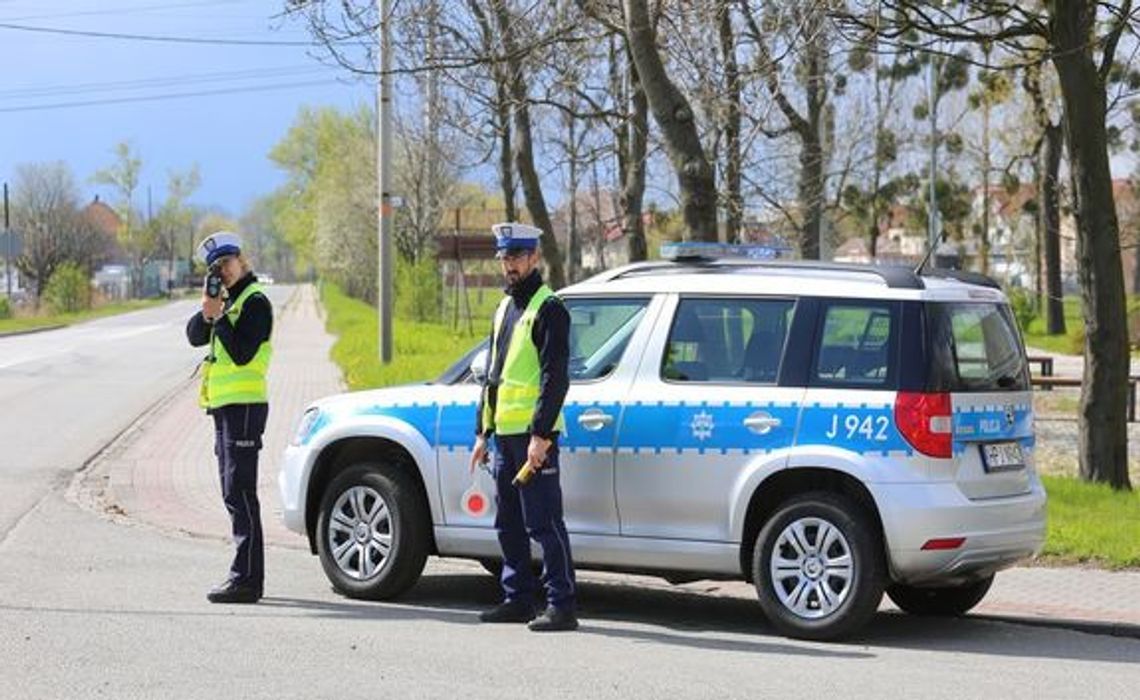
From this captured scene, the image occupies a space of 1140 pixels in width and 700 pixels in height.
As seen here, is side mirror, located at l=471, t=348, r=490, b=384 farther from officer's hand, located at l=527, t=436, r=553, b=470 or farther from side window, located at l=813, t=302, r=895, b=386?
side window, located at l=813, t=302, r=895, b=386

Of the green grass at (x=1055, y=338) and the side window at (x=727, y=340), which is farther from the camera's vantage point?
the green grass at (x=1055, y=338)

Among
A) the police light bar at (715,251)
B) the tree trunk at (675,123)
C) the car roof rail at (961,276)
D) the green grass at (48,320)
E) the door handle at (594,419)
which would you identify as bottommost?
the green grass at (48,320)

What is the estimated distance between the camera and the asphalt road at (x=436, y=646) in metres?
6.48

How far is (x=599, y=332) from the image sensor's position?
8.27 m

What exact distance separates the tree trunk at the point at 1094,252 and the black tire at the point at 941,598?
13.6 ft

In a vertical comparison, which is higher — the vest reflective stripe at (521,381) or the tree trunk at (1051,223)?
the tree trunk at (1051,223)

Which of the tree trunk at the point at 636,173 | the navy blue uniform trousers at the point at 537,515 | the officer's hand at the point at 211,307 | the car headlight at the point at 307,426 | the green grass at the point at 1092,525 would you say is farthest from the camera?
the tree trunk at the point at 636,173

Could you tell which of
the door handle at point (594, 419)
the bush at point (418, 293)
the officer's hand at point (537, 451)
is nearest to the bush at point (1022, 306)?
the bush at point (418, 293)

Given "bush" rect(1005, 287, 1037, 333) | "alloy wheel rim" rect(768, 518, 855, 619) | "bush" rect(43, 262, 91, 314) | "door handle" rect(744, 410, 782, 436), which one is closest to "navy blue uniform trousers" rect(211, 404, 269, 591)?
"door handle" rect(744, 410, 782, 436)

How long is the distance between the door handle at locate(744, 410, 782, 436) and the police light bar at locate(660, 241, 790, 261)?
1.13m

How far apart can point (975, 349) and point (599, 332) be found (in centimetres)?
194

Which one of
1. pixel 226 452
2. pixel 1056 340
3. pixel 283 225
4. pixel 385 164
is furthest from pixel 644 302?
pixel 283 225

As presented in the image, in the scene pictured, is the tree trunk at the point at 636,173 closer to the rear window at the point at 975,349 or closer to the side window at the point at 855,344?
the rear window at the point at 975,349

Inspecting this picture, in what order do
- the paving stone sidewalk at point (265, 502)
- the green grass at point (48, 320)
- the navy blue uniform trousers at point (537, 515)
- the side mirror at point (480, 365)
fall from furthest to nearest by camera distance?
the green grass at point (48, 320)
the paving stone sidewalk at point (265, 502)
the side mirror at point (480, 365)
the navy blue uniform trousers at point (537, 515)
